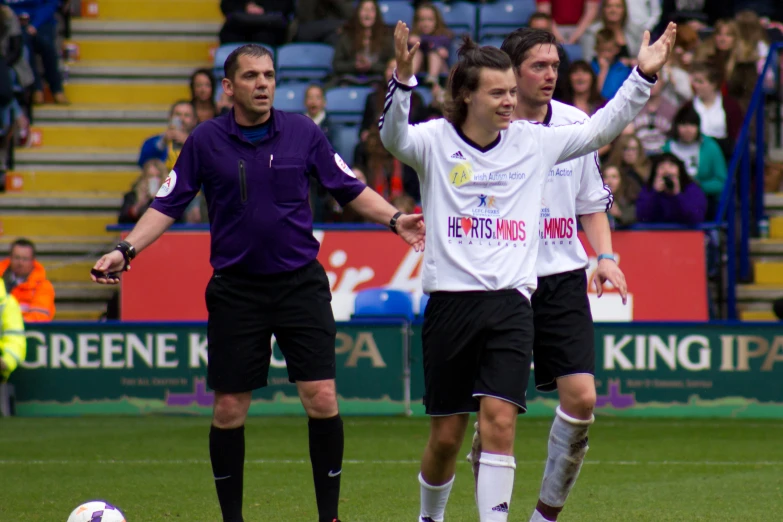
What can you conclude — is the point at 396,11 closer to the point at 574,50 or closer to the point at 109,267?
the point at 574,50

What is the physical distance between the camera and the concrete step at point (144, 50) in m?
18.5

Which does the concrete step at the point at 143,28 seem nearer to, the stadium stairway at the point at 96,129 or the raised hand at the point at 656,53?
the stadium stairway at the point at 96,129

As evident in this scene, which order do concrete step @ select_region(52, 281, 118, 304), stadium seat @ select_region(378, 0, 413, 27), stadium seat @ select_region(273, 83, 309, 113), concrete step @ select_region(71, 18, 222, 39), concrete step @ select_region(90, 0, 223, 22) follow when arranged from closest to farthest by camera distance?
concrete step @ select_region(52, 281, 118, 304)
stadium seat @ select_region(273, 83, 309, 113)
stadium seat @ select_region(378, 0, 413, 27)
concrete step @ select_region(71, 18, 222, 39)
concrete step @ select_region(90, 0, 223, 22)

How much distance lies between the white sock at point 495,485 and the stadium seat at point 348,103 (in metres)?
10.2

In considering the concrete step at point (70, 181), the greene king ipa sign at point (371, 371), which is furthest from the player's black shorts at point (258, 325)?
the concrete step at point (70, 181)

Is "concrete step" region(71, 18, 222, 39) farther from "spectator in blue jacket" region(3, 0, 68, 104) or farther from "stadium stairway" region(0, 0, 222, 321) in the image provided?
"spectator in blue jacket" region(3, 0, 68, 104)

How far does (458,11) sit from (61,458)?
904cm

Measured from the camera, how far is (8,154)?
16.8m

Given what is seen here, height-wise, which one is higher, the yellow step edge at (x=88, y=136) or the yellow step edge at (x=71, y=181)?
the yellow step edge at (x=88, y=136)

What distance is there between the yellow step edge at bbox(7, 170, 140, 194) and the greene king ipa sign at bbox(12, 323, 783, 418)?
420 centimetres

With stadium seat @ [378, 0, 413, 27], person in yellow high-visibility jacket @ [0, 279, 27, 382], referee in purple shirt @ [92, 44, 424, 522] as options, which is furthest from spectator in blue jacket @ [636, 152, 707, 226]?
referee in purple shirt @ [92, 44, 424, 522]

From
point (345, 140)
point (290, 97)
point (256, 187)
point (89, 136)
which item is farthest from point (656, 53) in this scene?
point (89, 136)

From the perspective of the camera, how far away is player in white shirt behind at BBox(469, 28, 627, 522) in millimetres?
6387

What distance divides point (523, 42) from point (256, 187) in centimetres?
140
